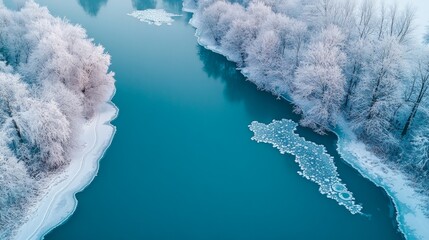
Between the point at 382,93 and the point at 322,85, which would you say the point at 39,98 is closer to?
the point at 322,85

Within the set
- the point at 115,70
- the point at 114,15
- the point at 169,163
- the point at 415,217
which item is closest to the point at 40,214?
the point at 169,163

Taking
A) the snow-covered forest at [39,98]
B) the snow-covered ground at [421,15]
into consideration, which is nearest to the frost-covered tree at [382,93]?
the snow-covered ground at [421,15]

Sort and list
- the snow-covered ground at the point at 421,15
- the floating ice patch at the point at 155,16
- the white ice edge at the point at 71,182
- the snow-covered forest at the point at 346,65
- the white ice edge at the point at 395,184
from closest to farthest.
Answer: the white ice edge at the point at 71,182 → the white ice edge at the point at 395,184 → the snow-covered forest at the point at 346,65 → the snow-covered ground at the point at 421,15 → the floating ice patch at the point at 155,16

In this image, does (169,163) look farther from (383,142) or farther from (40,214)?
(383,142)

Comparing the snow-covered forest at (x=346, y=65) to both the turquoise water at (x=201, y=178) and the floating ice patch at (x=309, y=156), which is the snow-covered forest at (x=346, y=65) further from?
the turquoise water at (x=201, y=178)

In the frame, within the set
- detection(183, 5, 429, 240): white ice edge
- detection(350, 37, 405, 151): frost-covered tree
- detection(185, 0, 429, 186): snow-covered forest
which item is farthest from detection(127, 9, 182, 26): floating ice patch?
detection(350, 37, 405, 151): frost-covered tree
